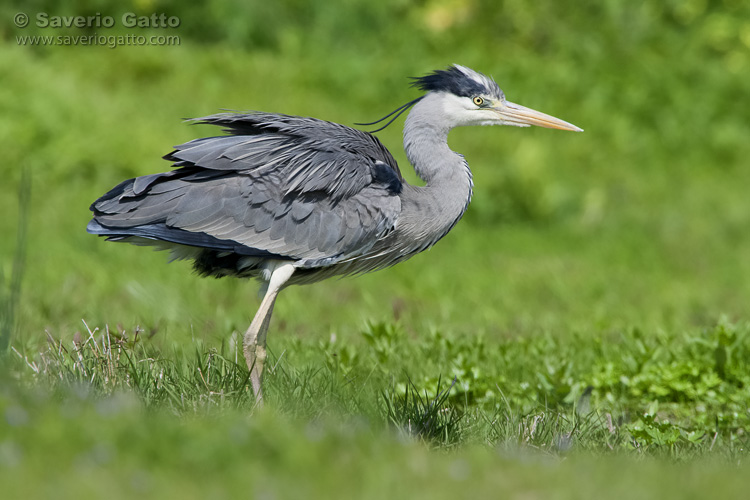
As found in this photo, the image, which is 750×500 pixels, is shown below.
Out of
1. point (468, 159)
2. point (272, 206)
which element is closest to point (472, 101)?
point (272, 206)

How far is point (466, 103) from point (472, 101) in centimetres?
5

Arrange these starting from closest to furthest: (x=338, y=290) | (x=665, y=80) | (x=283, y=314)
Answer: (x=283, y=314)
(x=338, y=290)
(x=665, y=80)

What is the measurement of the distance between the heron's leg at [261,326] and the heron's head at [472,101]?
149 centimetres

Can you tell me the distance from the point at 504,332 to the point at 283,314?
82.9 inches

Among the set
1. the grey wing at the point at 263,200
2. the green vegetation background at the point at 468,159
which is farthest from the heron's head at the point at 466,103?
the green vegetation background at the point at 468,159

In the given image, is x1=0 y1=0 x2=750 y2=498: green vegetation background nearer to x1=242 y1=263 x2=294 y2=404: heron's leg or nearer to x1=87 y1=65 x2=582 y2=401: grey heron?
x1=242 y1=263 x2=294 y2=404: heron's leg

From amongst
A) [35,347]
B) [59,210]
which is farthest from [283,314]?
[59,210]

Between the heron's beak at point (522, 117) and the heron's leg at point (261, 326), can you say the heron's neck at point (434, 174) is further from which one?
the heron's leg at point (261, 326)

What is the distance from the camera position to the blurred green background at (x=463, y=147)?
30.0 ft

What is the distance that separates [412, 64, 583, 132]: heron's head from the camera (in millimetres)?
6141

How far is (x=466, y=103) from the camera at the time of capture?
20.2 feet

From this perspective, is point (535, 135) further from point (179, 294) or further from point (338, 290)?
point (179, 294)

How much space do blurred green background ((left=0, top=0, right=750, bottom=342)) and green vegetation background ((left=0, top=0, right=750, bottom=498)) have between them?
38 millimetres

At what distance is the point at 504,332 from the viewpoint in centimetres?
785
